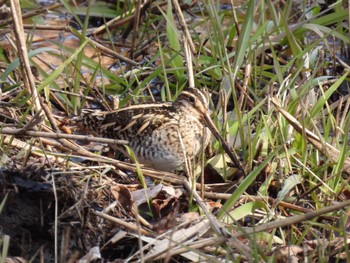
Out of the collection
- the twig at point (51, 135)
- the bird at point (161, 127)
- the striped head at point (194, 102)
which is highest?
the twig at point (51, 135)

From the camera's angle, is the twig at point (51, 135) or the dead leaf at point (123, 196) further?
the dead leaf at point (123, 196)

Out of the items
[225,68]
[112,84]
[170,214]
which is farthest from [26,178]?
[112,84]

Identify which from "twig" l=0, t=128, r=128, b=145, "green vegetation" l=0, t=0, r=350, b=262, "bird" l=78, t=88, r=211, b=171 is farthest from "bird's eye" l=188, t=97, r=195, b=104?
"twig" l=0, t=128, r=128, b=145

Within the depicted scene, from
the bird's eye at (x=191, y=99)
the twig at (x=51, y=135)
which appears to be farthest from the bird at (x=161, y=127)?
the twig at (x=51, y=135)

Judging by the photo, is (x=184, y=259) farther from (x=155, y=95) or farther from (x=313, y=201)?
(x=155, y=95)

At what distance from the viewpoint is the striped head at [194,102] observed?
4.48m

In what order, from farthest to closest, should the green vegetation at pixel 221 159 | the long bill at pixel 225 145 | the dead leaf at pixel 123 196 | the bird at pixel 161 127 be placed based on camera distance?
the bird at pixel 161 127
the long bill at pixel 225 145
the dead leaf at pixel 123 196
the green vegetation at pixel 221 159

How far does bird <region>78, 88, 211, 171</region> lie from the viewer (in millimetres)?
4438

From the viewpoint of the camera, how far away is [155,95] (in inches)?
212

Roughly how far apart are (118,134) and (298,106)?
2.96 feet

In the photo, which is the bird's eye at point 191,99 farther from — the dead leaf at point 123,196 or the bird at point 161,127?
the dead leaf at point 123,196

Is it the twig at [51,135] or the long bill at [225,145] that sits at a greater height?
the twig at [51,135]

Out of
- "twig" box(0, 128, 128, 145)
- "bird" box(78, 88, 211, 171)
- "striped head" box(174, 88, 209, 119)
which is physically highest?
"twig" box(0, 128, 128, 145)

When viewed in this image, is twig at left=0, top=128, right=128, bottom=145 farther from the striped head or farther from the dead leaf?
the striped head
